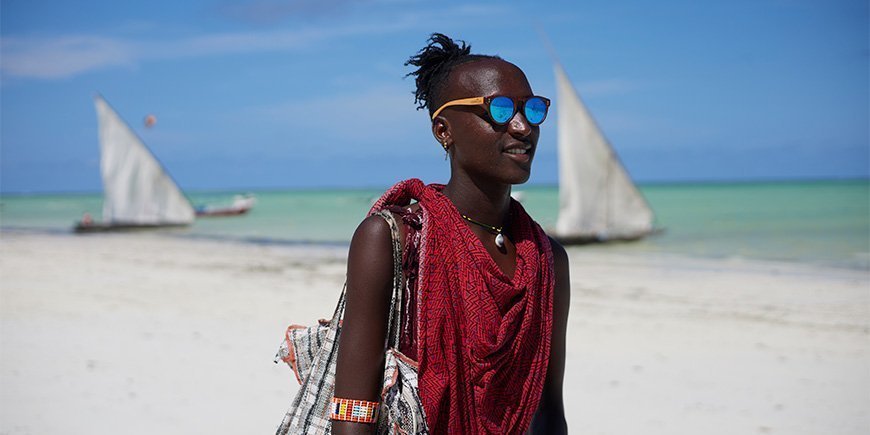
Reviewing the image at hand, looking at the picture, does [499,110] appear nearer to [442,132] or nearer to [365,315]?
[442,132]

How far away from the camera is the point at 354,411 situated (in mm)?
1869

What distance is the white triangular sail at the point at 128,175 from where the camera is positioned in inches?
1260

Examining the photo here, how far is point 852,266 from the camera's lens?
1633 centimetres

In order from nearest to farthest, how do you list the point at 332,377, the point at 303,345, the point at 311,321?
the point at 332,377
the point at 303,345
the point at 311,321

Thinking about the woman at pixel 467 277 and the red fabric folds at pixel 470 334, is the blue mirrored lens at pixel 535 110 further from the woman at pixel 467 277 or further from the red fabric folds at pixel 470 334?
the red fabric folds at pixel 470 334

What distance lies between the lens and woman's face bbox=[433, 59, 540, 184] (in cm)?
195

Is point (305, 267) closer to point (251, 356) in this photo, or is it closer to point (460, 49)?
point (251, 356)

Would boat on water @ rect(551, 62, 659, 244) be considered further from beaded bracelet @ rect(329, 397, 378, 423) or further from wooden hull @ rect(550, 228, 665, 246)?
beaded bracelet @ rect(329, 397, 378, 423)

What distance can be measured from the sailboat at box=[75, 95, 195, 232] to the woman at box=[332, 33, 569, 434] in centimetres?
3171

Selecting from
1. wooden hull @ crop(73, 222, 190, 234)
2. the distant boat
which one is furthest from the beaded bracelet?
the distant boat

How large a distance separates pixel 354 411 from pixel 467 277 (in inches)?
15.0

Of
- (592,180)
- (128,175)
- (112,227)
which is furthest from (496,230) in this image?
(128,175)

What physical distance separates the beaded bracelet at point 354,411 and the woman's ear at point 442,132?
63 cm

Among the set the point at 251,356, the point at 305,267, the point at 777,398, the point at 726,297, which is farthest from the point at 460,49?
the point at 305,267
